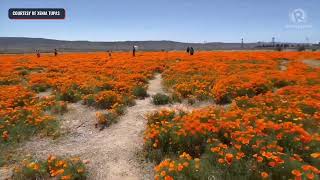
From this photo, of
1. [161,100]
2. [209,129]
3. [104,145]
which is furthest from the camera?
[161,100]

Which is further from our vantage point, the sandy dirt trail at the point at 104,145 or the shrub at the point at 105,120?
the shrub at the point at 105,120

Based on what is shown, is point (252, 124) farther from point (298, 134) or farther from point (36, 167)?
point (36, 167)

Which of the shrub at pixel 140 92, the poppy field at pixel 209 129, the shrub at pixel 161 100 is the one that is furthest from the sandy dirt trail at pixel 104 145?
the shrub at pixel 140 92

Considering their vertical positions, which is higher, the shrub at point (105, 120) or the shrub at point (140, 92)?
the shrub at point (140, 92)

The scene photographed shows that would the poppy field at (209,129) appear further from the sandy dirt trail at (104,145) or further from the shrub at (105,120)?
the sandy dirt trail at (104,145)

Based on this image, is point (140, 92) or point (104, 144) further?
point (140, 92)

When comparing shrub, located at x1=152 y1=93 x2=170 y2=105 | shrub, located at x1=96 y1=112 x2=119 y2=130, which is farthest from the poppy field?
shrub, located at x1=152 y1=93 x2=170 y2=105

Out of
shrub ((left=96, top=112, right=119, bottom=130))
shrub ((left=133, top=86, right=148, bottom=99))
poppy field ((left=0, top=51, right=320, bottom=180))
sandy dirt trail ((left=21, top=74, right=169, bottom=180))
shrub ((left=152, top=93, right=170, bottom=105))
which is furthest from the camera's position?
shrub ((left=133, top=86, right=148, bottom=99))

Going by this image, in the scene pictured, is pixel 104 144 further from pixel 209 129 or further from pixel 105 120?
pixel 209 129

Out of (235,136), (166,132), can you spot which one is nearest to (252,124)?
(235,136)

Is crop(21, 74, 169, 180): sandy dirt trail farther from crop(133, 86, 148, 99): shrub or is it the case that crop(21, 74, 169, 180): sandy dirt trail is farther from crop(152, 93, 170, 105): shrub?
crop(133, 86, 148, 99): shrub

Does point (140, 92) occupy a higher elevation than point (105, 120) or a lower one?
higher

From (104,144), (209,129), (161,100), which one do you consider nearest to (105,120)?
(104,144)

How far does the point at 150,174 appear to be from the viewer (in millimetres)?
8625
